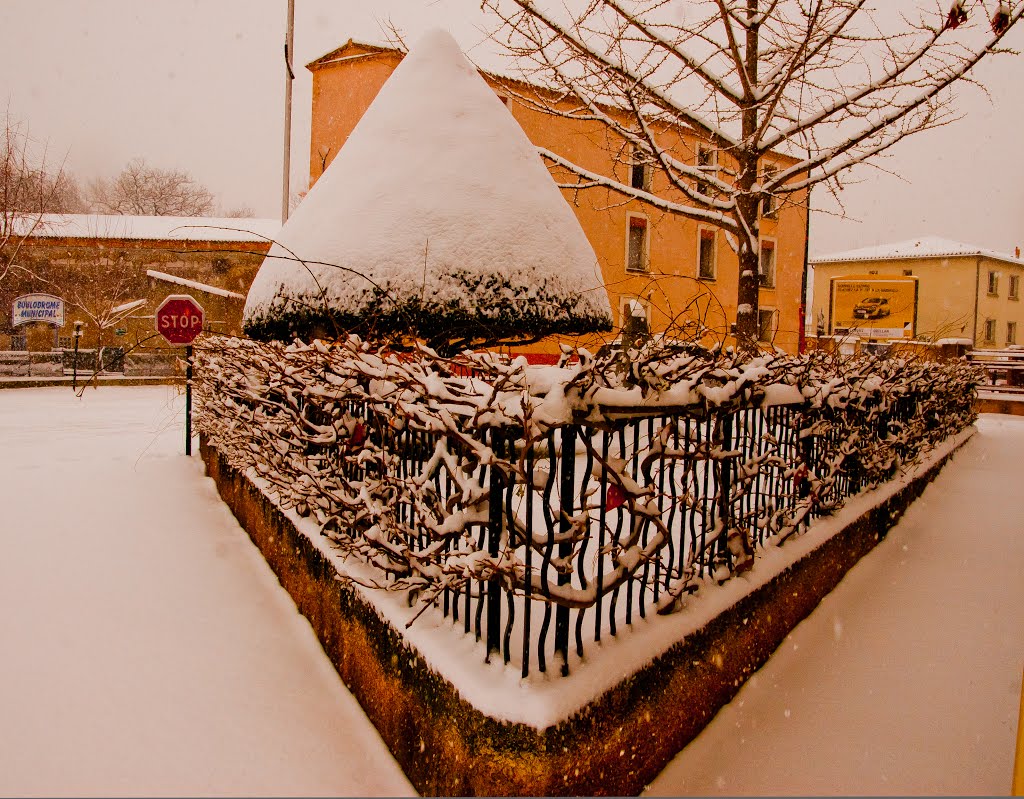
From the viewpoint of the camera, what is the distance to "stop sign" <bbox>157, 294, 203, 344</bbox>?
891 cm

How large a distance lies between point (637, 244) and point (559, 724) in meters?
23.8

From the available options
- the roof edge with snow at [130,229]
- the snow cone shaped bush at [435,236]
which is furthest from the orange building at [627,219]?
the roof edge with snow at [130,229]

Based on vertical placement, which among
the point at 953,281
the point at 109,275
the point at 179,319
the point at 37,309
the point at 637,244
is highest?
the point at 953,281

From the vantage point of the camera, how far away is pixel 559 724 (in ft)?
7.19

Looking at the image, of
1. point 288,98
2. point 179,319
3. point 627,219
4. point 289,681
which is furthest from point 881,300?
point 289,681

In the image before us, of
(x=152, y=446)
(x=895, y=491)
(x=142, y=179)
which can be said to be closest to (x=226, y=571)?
(x=895, y=491)

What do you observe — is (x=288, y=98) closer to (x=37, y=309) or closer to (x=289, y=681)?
(x=289, y=681)

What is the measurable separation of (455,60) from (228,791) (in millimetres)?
5323

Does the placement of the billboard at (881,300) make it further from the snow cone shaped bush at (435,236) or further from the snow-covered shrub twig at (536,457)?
the snow-covered shrub twig at (536,457)

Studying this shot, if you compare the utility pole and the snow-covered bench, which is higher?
the utility pole

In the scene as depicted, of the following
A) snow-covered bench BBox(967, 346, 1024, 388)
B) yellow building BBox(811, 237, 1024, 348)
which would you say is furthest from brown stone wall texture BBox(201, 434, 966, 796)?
yellow building BBox(811, 237, 1024, 348)

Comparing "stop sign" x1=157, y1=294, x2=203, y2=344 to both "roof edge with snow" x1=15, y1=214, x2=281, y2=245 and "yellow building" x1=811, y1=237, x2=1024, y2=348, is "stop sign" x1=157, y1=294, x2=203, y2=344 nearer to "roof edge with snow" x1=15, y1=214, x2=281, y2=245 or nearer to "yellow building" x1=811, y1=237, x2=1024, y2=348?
"roof edge with snow" x1=15, y1=214, x2=281, y2=245

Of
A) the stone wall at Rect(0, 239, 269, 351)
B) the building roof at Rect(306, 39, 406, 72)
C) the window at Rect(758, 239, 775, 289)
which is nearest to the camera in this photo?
the building roof at Rect(306, 39, 406, 72)

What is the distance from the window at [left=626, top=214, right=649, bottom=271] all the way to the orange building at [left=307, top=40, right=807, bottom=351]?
0.04 metres
